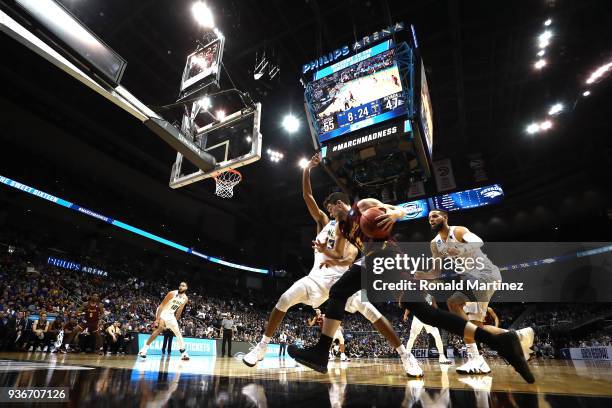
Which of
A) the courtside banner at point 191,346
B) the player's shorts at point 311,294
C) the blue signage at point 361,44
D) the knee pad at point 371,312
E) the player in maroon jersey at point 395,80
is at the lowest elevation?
the courtside banner at point 191,346

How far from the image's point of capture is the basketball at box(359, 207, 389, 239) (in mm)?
3021

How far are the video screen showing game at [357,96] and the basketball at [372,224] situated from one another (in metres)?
5.20

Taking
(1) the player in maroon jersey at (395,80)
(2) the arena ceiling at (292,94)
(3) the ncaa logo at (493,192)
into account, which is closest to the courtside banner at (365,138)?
(1) the player in maroon jersey at (395,80)

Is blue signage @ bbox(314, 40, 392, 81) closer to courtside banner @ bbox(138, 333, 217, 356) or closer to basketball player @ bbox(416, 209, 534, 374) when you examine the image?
basketball player @ bbox(416, 209, 534, 374)

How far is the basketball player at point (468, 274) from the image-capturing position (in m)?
4.29

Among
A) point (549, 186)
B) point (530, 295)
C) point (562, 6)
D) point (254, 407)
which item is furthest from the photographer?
point (530, 295)

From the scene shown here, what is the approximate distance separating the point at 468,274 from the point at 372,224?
87.6 inches

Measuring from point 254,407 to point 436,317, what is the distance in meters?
2.12

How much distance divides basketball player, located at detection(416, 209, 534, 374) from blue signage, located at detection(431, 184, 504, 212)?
15930mm

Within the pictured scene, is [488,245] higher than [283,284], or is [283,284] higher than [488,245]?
[488,245]

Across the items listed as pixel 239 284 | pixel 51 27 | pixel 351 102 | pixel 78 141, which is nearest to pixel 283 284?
pixel 239 284

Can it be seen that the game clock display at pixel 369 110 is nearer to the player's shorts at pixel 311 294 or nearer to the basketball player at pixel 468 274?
the basketball player at pixel 468 274

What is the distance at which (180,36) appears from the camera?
41.7ft

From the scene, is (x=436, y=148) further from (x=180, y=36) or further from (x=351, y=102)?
(x=180, y=36)
